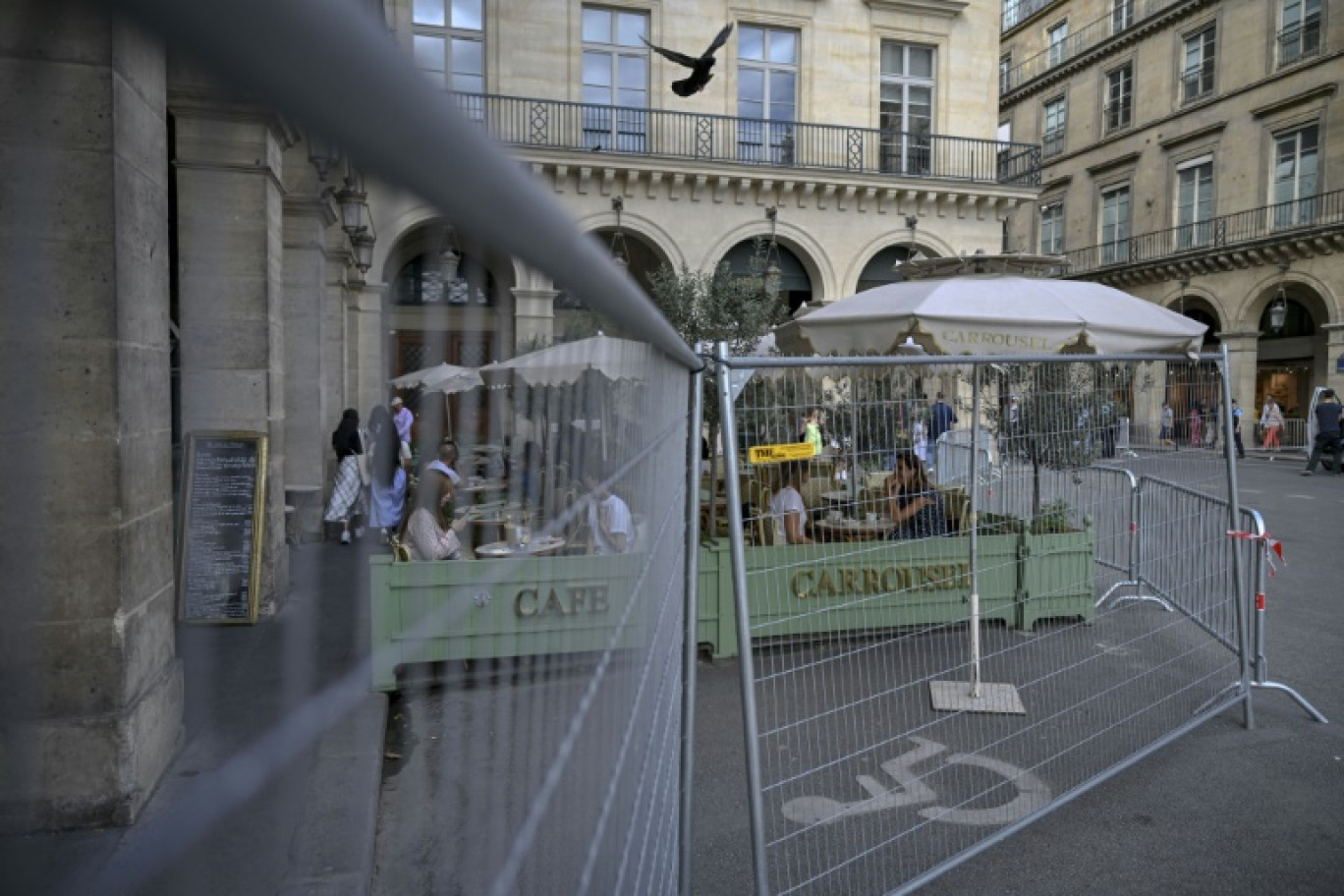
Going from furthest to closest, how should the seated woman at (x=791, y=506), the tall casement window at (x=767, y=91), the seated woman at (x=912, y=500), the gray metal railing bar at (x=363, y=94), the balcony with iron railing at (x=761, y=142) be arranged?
the tall casement window at (x=767, y=91), the balcony with iron railing at (x=761, y=142), the seated woman at (x=912, y=500), the seated woman at (x=791, y=506), the gray metal railing bar at (x=363, y=94)

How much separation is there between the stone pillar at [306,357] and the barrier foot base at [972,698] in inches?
115

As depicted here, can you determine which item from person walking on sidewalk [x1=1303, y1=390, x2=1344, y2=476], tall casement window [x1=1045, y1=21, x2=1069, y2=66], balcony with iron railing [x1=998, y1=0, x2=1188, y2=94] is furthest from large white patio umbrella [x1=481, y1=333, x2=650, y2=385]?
tall casement window [x1=1045, y1=21, x2=1069, y2=66]

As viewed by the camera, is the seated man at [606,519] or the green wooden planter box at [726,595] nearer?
the green wooden planter box at [726,595]

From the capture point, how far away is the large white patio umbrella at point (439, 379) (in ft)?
1.68

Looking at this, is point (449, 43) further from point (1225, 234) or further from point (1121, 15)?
point (1121, 15)

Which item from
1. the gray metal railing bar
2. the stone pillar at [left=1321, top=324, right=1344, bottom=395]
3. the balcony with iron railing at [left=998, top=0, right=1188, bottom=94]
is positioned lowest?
the gray metal railing bar

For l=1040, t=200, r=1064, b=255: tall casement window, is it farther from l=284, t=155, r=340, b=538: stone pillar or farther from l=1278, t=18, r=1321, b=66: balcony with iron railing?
l=284, t=155, r=340, b=538: stone pillar

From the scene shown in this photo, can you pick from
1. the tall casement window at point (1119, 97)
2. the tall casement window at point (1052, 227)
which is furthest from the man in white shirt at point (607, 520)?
the tall casement window at point (1052, 227)

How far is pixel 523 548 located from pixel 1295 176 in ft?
107

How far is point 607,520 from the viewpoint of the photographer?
1043mm

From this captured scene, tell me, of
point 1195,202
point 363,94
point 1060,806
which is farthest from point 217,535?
point 1195,202

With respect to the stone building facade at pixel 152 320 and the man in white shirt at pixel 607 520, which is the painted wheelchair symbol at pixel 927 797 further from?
the stone building facade at pixel 152 320

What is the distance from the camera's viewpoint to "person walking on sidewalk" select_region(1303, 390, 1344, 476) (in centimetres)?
2002

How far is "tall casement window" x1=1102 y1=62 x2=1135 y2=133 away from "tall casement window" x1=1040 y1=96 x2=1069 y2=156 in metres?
2.32
